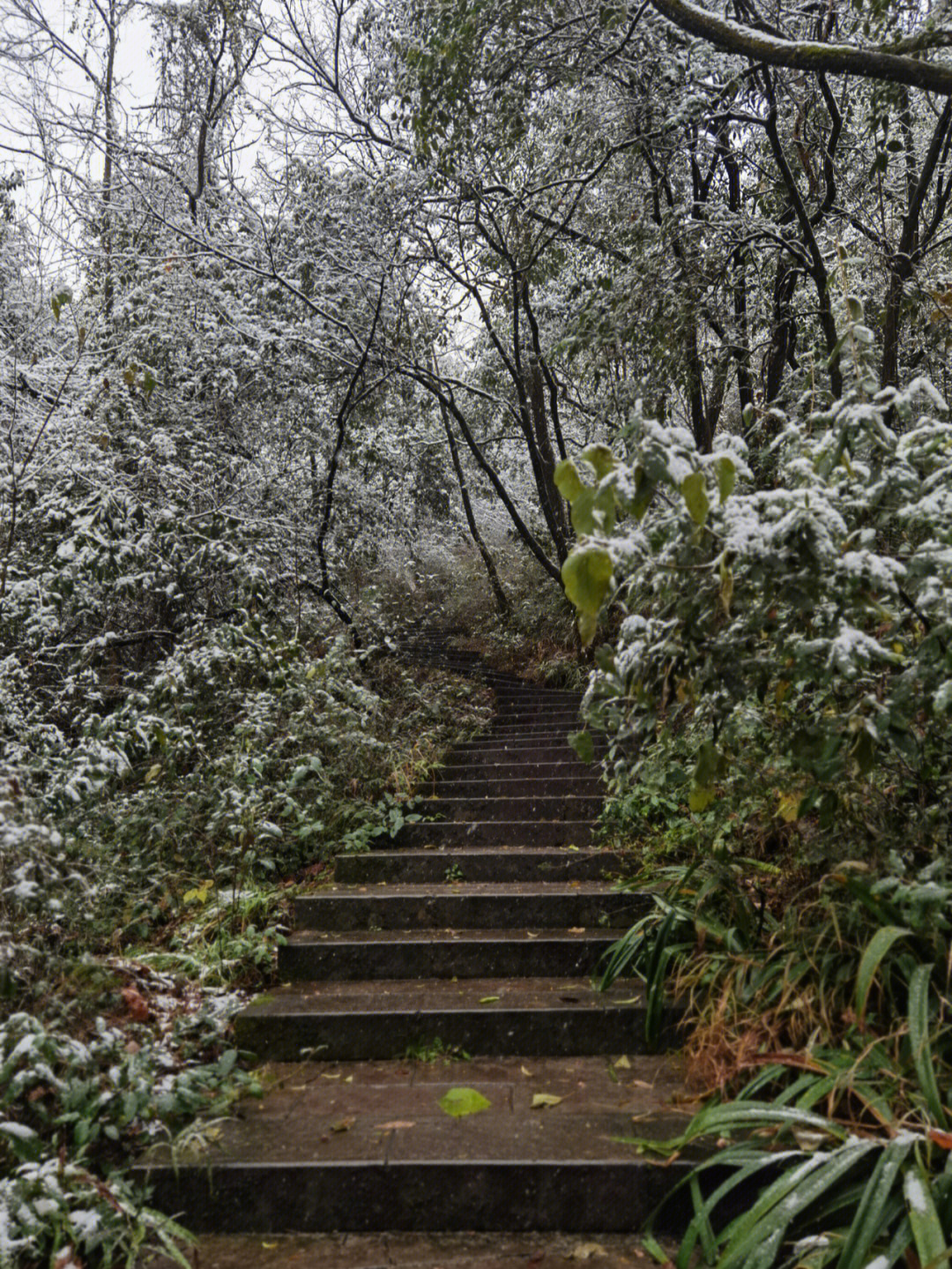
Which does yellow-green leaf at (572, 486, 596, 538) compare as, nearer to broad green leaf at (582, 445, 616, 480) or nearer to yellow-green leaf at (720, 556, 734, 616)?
broad green leaf at (582, 445, 616, 480)

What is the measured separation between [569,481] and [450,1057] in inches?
87.6

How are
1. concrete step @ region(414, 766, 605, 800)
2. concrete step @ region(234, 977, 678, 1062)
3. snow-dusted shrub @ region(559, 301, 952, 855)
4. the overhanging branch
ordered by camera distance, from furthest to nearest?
concrete step @ region(414, 766, 605, 800) < concrete step @ region(234, 977, 678, 1062) < the overhanging branch < snow-dusted shrub @ region(559, 301, 952, 855)

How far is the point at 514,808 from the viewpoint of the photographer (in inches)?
199

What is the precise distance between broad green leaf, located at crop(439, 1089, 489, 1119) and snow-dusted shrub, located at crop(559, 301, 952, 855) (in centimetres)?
120

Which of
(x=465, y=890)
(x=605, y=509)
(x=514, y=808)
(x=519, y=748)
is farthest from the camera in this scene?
(x=519, y=748)

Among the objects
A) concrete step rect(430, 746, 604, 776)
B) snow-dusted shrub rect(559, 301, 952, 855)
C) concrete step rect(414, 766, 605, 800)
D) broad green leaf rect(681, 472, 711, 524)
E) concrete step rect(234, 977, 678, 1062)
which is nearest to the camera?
broad green leaf rect(681, 472, 711, 524)

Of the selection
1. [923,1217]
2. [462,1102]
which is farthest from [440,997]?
[923,1217]

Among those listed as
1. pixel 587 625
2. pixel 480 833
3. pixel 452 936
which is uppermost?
pixel 587 625

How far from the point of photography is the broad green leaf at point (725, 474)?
6.29ft

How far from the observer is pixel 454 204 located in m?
7.30

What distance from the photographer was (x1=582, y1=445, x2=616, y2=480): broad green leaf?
188 centimetres

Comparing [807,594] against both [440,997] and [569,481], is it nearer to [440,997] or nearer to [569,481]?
[569,481]

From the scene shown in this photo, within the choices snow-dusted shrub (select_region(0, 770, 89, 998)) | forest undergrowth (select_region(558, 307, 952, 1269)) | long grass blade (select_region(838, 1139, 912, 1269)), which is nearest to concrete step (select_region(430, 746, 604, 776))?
forest undergrowth (select_region(558, 307, 952, 1269))

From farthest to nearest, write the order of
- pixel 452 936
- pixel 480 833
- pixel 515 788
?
pixel 515 788 → pixel 480 833 → pixel 452 936
